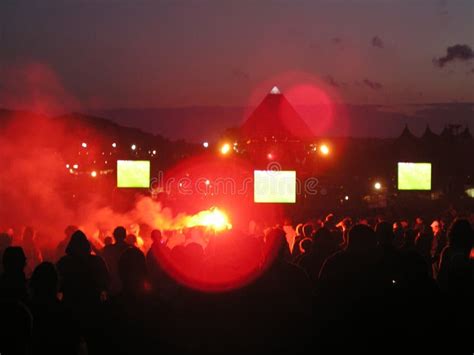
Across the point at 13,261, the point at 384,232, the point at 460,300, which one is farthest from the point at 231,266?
the point at 384,232

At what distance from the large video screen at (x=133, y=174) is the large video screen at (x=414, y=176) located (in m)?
10.8

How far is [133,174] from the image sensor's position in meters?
28.1

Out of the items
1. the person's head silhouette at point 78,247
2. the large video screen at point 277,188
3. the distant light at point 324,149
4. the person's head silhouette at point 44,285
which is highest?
the distant light at point 324,149

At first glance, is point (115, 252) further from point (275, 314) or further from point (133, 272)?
point (275, 314)

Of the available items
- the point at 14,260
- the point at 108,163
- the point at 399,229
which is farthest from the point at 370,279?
the point at 108,163

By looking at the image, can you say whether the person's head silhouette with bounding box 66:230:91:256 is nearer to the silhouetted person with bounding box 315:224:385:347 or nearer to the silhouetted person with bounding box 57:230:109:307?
the silhouetted person with bounding box 57:230:109:307

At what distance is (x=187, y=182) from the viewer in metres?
42.4

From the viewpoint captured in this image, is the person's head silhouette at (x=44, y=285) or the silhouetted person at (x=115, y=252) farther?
the silhouetted person at (x=115, y=252)

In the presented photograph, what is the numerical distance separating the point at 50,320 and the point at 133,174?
77.4 feet

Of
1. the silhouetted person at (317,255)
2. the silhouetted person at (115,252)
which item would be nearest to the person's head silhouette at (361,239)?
the silhouetted person at (317,255)

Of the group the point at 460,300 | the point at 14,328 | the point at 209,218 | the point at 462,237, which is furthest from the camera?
the point at 209,218

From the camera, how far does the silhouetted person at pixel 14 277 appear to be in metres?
5.44

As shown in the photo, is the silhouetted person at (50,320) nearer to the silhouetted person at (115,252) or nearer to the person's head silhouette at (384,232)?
the silhouetted person at (115,252)

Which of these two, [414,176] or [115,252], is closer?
[115,252]
